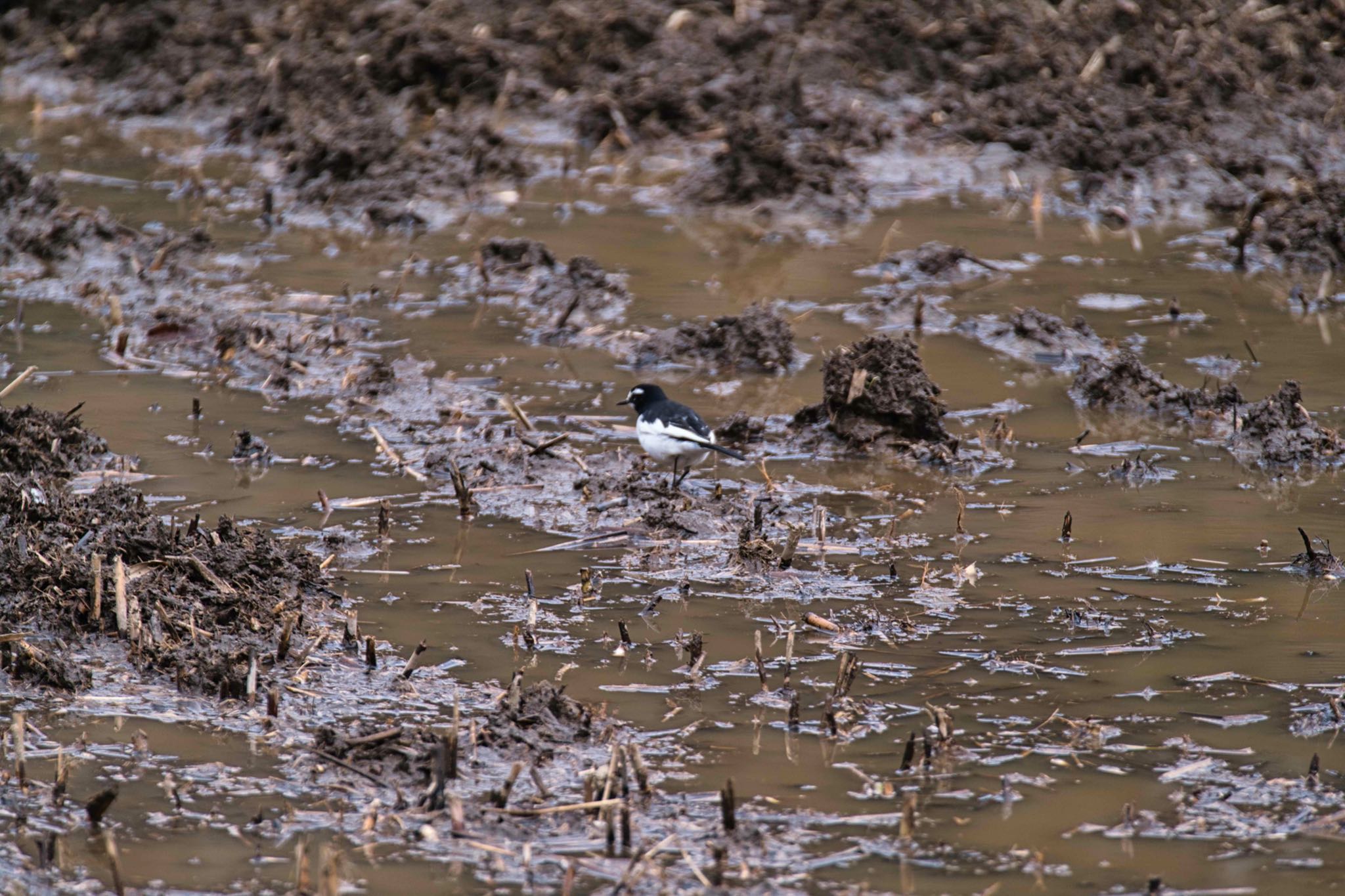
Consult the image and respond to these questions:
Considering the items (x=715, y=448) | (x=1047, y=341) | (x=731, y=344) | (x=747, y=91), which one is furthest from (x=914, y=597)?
(x=747, y=91)

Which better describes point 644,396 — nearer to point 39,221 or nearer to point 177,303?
point 177,303

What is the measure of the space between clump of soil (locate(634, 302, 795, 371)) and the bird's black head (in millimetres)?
1388

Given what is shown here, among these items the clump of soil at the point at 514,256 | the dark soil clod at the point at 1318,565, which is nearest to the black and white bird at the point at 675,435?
the dark soil clod at the point at 1318,565

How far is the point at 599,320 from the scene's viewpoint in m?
10.1

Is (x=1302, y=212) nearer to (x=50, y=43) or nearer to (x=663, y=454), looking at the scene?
(x=663, y=454)

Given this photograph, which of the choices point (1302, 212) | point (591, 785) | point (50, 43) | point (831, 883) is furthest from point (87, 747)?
point (50, 43)

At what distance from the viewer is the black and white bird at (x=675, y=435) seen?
731 cm

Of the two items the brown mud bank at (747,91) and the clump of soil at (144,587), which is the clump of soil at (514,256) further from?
the clump of soil at (144,587)

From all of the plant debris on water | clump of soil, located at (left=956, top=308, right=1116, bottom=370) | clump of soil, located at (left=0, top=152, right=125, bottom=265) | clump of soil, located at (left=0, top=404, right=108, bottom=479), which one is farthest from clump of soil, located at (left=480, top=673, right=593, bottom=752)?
clump of soil, located at (left=0, top=152, right=125, bottom=265)

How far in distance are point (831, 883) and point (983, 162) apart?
1063 cm

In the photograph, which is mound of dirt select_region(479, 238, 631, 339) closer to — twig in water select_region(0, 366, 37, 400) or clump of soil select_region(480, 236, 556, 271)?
clump of soil select_region(480, 236, 556, 271)

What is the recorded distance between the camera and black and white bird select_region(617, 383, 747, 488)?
731 cm

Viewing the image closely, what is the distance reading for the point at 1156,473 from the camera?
7727mm

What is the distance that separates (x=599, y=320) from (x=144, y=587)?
195 inches
